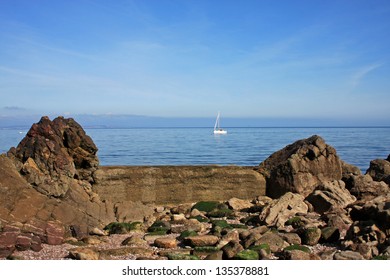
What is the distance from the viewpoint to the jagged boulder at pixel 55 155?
15516mm

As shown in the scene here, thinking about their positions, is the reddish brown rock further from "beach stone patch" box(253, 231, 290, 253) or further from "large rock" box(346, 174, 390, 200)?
"large rock" box(346, 174, 390, 200)

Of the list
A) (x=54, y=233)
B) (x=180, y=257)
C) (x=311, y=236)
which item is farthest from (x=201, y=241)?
(x=54, y=233)

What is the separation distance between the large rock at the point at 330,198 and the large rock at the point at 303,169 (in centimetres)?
174

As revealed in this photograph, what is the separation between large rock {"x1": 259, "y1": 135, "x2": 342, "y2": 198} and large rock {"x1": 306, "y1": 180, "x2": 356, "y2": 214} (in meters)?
1.74

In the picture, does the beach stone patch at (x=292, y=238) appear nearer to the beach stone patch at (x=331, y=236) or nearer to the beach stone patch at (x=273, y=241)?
the beach stone patch at (x=273, y=241)

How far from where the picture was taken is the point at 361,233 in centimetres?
1238

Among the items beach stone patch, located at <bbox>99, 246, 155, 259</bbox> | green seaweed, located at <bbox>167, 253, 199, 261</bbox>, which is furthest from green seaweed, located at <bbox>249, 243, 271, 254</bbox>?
beach stone patch, located at <bbox>99, 246, 155, 259</bbox>

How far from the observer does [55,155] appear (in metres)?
16.8

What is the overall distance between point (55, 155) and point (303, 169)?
10.1m

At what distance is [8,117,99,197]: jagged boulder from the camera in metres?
15.5

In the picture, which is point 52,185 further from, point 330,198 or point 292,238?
point 330,198
